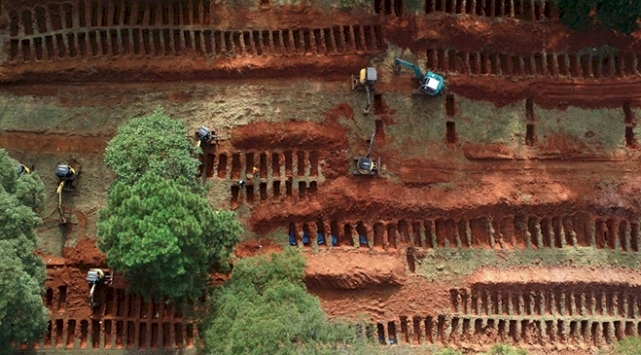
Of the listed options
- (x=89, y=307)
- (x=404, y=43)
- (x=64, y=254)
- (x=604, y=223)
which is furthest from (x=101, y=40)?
(x=604, y=223)

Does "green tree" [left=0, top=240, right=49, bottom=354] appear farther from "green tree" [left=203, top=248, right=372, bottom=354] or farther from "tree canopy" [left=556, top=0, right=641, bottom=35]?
"tree canopy" [left=556, top=0, right=641, bottom=35]

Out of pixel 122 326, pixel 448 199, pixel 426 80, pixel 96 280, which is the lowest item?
pixel 122 326

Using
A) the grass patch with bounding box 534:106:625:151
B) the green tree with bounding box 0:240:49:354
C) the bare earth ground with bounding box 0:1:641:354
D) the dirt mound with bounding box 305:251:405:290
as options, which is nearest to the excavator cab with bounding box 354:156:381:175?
the bare earth ground with bounding box 0:1:641:354

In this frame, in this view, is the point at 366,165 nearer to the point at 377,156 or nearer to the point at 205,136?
the point at 377,156

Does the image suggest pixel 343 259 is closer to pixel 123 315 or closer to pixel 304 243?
pixel 304 243

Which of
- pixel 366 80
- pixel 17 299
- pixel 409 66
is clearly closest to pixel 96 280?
pixel 17 299

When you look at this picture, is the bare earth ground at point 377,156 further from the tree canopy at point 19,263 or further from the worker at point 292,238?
the tree canopy at point 19,263

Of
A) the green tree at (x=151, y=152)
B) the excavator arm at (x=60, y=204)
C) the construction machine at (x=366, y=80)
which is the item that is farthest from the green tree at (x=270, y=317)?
the construction machine at (x=366, y=80)

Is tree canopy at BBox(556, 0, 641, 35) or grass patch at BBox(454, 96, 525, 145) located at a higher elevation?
tree canopy at BBox(556, 0, 641, 35)
